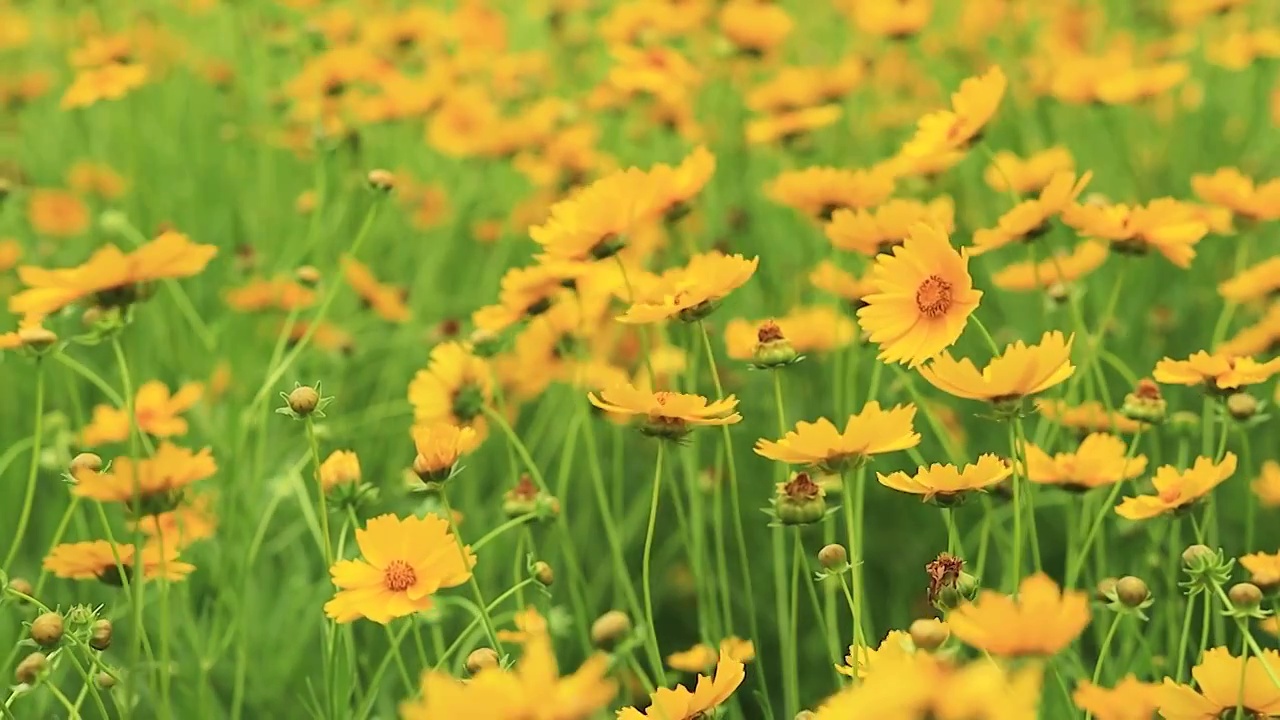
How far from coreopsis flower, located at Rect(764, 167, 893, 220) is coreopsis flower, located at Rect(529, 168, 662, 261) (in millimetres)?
209

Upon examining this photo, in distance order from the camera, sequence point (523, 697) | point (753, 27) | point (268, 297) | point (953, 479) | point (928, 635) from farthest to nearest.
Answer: point (753, 27)
point (268, 297)
point (953, 479)
point (928, 635)
point (523, 697)

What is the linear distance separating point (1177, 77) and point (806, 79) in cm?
46

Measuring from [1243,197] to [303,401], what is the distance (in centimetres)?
75

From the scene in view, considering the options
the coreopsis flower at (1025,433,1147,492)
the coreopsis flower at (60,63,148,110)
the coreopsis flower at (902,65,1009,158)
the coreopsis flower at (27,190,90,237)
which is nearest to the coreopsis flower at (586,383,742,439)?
the coreopsis flower at (1025,433,1147,492)

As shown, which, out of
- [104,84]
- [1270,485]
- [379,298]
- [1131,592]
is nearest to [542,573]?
[1131,592]

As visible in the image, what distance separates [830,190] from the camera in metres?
1.13

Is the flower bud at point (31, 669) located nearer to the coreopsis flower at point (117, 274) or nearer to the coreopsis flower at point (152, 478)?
the coreopsis flower at point (152, 478)

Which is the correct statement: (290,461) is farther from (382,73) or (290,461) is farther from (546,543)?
(382,73)

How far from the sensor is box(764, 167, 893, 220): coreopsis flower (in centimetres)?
111

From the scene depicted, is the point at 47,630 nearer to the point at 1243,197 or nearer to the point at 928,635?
the point at 928,635

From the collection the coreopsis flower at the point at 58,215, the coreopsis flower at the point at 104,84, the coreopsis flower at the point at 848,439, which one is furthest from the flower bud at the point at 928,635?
the coreopsis flower at the point at 58,215

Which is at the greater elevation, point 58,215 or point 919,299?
point 919,299

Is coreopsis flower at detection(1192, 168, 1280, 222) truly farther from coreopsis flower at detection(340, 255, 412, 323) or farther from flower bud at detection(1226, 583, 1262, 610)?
coreopsis flower at detection(340, 255, 412, 323)

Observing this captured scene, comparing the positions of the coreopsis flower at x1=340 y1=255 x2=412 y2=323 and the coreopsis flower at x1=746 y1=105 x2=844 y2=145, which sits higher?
→ the coreopsis flower at x1=746 y1=105 x2=844 y2=145
